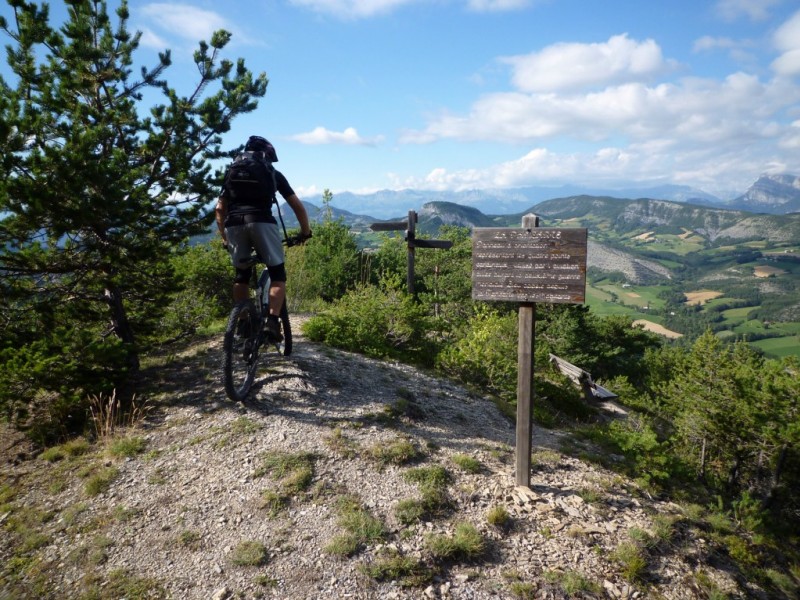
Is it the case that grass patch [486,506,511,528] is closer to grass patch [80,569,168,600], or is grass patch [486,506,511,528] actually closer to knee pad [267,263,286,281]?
grass patch [80,569,168,600]

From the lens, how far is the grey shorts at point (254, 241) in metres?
5.56

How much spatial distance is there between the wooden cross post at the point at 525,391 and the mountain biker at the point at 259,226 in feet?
10.7

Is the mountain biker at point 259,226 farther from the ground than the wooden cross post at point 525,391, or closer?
farther from the ground

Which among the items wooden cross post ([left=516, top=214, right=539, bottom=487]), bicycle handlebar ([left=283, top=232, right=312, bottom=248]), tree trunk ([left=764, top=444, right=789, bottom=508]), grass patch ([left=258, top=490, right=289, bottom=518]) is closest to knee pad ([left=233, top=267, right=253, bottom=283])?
bicycle handlebar ([left=283, top=232, right=312, bottom=248])

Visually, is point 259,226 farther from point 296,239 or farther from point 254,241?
point 296,239

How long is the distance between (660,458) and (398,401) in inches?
159

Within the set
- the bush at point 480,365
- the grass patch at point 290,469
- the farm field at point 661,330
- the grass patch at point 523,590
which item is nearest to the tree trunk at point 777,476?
the bush at point 480,365

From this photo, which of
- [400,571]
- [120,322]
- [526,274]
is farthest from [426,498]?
[120,322]

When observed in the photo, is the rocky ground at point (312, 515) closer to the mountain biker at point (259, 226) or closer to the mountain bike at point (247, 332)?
the mountain bike at point (247, 332)

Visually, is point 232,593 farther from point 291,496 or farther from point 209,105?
point 209,105

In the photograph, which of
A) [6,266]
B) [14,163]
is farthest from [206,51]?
[6,266]

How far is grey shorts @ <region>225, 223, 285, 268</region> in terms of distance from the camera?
556 cm

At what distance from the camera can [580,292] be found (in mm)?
4902

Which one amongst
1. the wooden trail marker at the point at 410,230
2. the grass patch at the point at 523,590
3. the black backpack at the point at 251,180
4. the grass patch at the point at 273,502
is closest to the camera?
the grass patch at the point at 523,590
